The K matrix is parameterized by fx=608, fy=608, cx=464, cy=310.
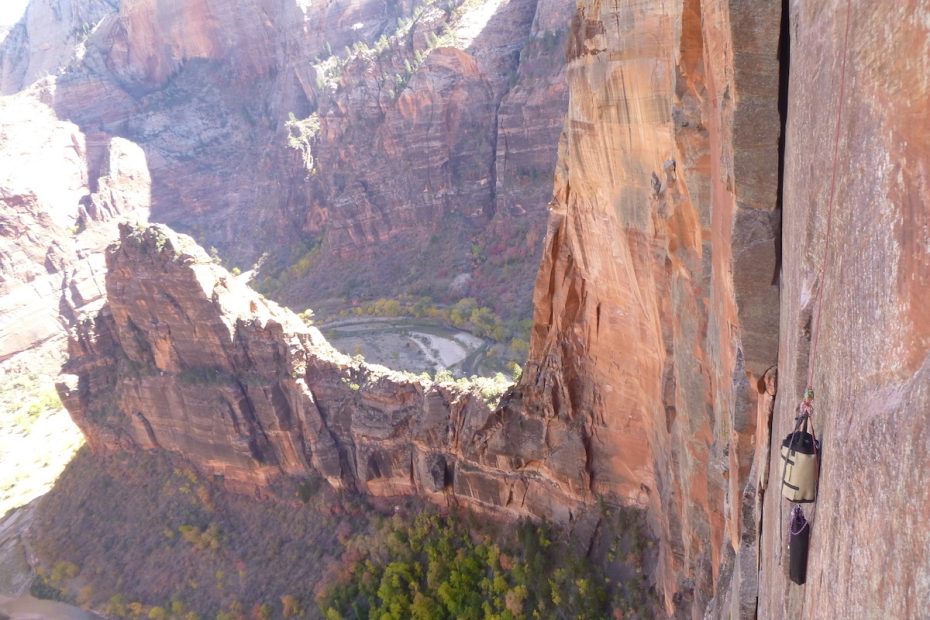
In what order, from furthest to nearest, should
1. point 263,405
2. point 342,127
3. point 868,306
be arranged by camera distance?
point 342,127 < point 263,405 < point 868,306

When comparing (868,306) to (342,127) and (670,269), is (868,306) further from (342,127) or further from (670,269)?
(342,127)

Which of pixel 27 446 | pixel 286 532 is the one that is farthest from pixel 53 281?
pixel 286 532

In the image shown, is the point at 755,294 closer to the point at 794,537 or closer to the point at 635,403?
the point at 794,537

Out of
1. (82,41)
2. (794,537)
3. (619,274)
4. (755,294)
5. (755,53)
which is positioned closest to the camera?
(794,537)

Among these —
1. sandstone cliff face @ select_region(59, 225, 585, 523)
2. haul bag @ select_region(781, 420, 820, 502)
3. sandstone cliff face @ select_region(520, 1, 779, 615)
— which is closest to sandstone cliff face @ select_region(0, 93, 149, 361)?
sandstone cliff face @ select_region(59, 225, 585, 523)

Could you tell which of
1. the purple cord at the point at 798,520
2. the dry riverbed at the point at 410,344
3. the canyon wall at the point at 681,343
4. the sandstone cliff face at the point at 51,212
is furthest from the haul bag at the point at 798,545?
the sandstone cliff face at the point at 51,212

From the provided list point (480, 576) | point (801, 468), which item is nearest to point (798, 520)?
point (801, 468)
